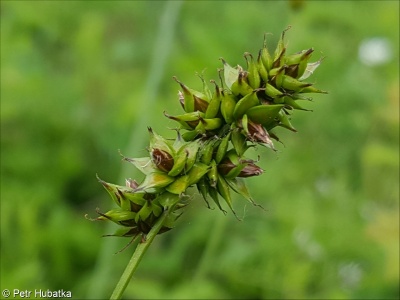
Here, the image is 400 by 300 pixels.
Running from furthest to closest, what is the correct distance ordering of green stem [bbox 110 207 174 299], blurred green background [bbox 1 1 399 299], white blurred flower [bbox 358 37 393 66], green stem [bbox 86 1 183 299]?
white blurred flower [bbox 358 37 393 66]
blurred green background [bbox 1 1 399 299]
green stem [bbox 86 1 183 299]
green stem [bbox 110 207 174 299]

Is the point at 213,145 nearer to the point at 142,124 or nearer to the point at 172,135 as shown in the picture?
the point at 142,124

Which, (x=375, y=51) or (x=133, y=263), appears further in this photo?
(x=375, y=51)

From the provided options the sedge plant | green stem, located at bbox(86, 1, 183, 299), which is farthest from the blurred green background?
the sedge plant

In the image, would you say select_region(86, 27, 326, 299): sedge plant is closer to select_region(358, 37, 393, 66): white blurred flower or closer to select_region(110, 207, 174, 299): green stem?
select_region(110, 207, 174, 299): green stem

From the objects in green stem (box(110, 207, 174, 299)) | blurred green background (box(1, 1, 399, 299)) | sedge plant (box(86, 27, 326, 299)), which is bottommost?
blurred green background (box(1, 1, 399, 299))

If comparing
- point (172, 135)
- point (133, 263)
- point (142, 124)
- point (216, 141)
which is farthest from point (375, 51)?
point (133, 263)

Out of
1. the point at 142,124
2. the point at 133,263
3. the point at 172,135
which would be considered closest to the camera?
the point at 133,263

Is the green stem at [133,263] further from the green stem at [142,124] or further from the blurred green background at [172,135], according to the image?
the green stem at [142,124]

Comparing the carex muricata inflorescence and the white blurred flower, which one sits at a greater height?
the carex muricata inflorescence
